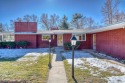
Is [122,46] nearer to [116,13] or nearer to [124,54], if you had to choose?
[124,54]

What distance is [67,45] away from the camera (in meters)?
21.5

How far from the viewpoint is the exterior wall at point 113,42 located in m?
12.9

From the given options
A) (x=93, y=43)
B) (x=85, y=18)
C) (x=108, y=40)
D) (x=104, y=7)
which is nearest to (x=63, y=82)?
(x=108, y=40)

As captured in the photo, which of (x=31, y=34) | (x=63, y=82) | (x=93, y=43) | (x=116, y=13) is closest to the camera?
(x=63, y=82)

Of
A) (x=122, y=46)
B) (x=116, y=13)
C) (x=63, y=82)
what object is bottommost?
(x=63, y=82)

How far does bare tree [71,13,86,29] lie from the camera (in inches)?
1812

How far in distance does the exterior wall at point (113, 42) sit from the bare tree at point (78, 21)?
27799 millimetres

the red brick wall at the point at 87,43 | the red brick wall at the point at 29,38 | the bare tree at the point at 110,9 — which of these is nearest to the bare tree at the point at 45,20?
the bare tree at the point at 110,9

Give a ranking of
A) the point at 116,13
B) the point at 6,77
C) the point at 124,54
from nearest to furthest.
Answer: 1. the point at 6,77
2. the point at 124,54
3. the point at 116,13

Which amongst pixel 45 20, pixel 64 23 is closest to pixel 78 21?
pixel 64 23

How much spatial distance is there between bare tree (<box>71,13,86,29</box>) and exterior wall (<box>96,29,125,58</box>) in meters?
27.8

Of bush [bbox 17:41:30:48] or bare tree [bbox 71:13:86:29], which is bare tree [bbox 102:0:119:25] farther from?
bush [bbox 17:41:30:48]

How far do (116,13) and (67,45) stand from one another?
1701cm

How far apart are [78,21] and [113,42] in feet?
108
